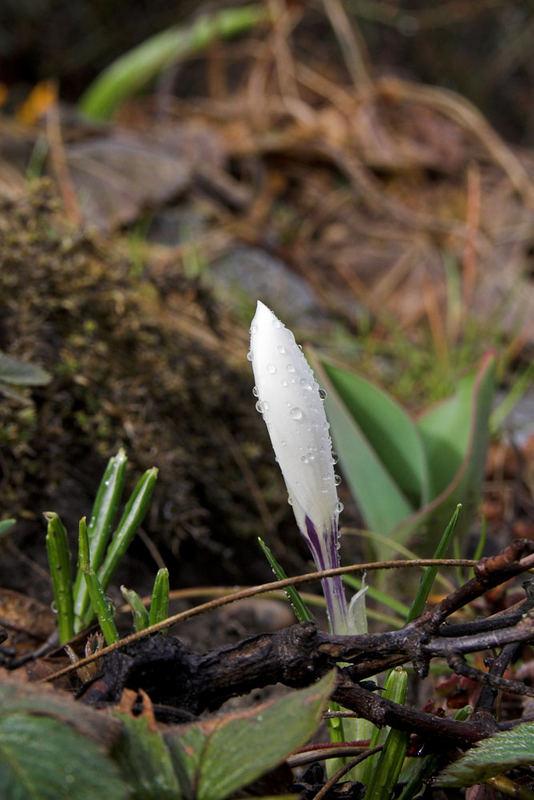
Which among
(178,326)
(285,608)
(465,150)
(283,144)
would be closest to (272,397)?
(285,608)

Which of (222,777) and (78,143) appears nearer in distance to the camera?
(222,777)

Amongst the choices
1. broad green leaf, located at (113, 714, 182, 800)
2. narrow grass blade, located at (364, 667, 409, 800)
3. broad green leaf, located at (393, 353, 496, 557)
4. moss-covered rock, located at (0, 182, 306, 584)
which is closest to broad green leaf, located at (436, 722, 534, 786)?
narrow grass blade, located at (364, 667, 409, 800)

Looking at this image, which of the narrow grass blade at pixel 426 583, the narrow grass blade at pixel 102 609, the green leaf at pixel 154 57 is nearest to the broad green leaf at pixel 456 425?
the narrow grass blade at pixel 426 583

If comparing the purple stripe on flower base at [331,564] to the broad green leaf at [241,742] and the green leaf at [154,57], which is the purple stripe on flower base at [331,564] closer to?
the broad green leaf at [241,742]

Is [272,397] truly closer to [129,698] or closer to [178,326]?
[129,698]

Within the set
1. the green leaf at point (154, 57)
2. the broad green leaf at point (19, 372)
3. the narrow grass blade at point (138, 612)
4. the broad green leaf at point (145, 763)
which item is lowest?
the narrow grass blade at point (138, 612)

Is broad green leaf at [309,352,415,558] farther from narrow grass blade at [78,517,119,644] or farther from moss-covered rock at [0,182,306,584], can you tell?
narrow grass blade at [78,517,119,644]
